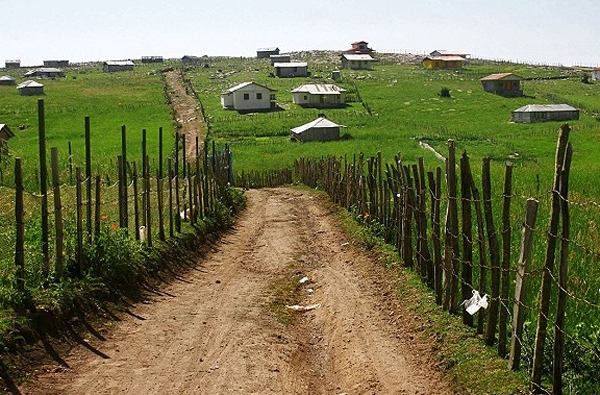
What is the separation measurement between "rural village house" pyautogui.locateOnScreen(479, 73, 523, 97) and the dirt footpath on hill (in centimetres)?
7186

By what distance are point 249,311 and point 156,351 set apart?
238 cm

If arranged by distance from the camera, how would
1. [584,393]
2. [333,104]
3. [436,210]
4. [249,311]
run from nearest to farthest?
[584,393]
[436,210]
[249,311]
[333,104]

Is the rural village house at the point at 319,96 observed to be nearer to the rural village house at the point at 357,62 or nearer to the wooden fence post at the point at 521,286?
the rural village house at the point at 357,62

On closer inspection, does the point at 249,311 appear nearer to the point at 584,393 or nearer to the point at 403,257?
the point at 403,257

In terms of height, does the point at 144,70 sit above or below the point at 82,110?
above

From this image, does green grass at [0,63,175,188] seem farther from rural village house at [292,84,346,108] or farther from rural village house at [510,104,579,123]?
rural village house at [510,104,579,123]

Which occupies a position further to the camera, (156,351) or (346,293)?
(346,293)

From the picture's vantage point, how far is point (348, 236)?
17188 mm

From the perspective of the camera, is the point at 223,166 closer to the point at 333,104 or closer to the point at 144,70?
the point at 333,104

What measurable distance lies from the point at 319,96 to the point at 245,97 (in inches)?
326

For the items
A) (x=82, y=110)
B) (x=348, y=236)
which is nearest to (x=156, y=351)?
(x=348, y=236)

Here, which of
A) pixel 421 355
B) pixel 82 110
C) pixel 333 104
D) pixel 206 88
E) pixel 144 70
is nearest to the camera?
pixel 421 355

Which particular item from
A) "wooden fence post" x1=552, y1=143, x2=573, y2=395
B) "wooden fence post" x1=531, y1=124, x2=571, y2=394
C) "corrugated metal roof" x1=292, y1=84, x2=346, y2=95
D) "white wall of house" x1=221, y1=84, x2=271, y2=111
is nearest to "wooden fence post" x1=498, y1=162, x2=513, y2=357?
"wooden fence post" x1=531, y1=124, x2=571, y2=394

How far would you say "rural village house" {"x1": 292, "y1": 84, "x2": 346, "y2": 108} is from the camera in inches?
2918
